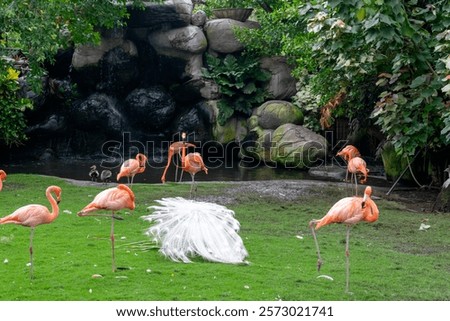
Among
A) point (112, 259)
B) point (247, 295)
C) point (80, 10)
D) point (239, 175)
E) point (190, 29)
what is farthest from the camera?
point (190, 29)

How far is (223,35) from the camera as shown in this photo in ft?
61.1

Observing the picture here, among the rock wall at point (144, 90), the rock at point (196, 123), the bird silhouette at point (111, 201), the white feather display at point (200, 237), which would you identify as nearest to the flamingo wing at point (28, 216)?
the bird silhouette at point (111, 201)

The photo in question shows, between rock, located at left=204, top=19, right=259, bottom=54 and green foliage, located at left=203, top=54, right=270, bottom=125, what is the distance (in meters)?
0.32

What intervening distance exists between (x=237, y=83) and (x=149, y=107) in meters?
2.43

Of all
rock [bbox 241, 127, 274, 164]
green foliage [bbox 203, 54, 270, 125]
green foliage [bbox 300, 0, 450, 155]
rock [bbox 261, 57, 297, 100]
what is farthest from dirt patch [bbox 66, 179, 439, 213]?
rock [bbox 261, 57, 297, 100]

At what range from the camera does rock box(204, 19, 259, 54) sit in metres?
18.5

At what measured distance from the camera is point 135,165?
10883 mm

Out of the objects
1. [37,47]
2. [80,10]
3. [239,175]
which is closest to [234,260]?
[37,47]

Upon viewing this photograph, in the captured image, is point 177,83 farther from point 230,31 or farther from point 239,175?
point 239,175

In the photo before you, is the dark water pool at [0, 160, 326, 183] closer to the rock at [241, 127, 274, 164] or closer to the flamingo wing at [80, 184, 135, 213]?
the rock at [241, 127, 274, 164]

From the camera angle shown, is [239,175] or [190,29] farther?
[190,29]

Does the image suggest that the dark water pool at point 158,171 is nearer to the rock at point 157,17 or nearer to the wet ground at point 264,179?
the wet ground at point 264,179

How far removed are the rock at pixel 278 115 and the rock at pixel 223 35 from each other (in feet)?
6.58

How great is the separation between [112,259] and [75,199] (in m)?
4.25
